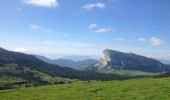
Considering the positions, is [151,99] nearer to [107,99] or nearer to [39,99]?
[107,99]

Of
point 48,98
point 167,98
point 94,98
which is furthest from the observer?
point 48,98

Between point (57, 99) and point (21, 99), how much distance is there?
17.3ft

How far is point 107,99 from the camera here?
34.3m

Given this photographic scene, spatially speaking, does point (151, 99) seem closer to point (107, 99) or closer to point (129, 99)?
point (129, 99)

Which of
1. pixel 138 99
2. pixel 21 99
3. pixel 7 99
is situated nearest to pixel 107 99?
pixel 138 99

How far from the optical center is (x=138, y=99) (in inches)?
1287

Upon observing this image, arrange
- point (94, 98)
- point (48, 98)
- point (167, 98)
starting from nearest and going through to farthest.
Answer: point (167, 98) < point (94, 98) < point (48, 98)

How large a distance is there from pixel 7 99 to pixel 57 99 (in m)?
7.73

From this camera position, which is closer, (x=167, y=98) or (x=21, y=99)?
(x=167, y=98)

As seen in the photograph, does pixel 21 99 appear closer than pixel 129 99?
No

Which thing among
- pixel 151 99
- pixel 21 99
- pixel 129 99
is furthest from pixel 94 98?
pixel 21 99

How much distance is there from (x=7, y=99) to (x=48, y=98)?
19.2ft

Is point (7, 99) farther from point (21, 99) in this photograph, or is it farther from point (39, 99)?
point (39, 99)

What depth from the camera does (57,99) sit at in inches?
1416
